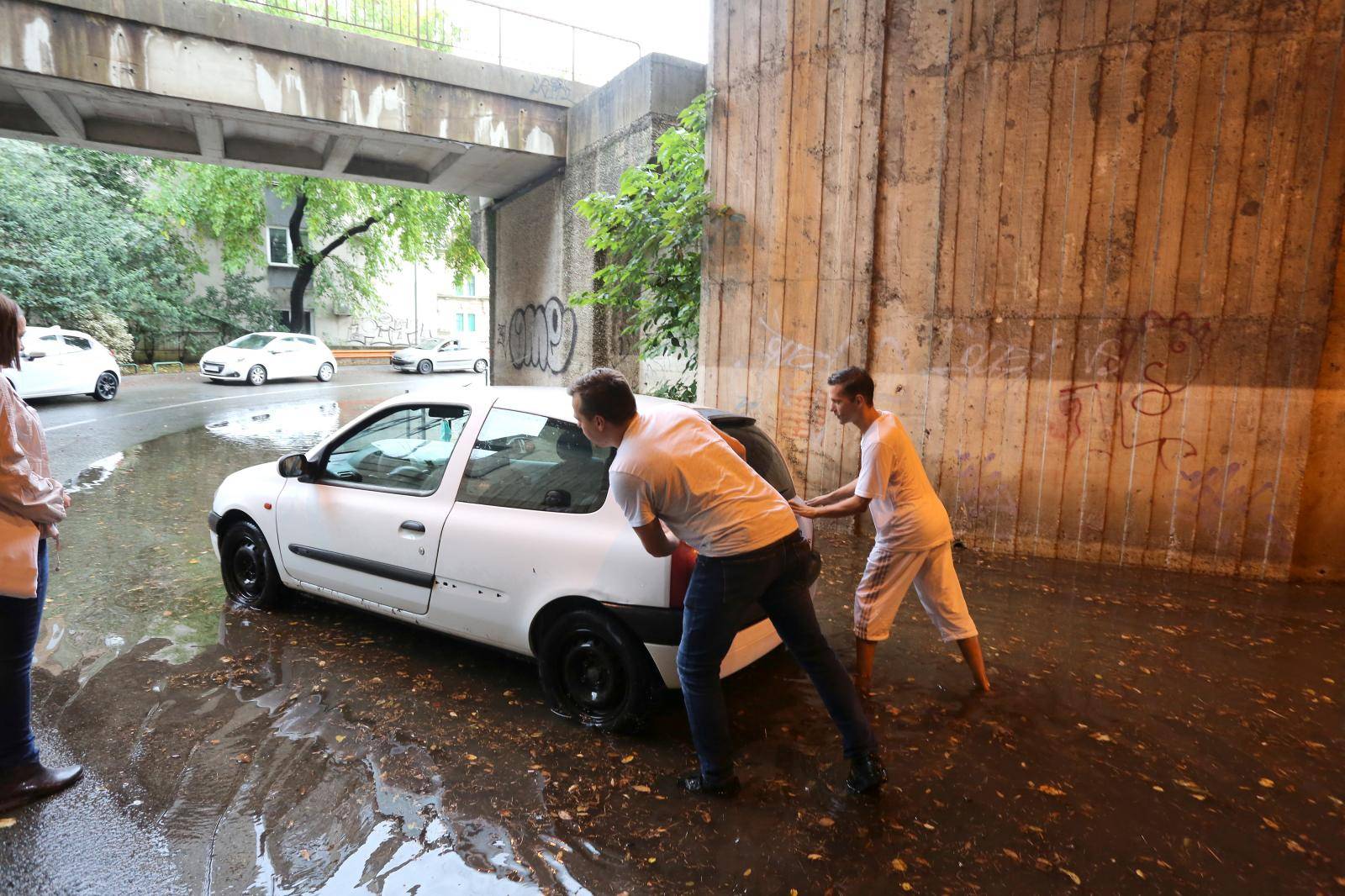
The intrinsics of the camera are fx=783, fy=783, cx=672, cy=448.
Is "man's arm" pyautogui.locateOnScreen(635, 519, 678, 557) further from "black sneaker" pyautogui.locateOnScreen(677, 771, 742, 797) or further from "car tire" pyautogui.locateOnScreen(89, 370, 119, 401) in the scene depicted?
"car tire" pyautogui.locateOnScreen(89, 370, 119, 401)

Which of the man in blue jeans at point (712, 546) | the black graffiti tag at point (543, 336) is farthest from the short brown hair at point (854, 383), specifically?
the black graffiti tag at point (543, 336)

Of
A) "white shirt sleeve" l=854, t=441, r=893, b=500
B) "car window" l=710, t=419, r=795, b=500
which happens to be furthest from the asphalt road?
"white shirt sleeve" l=854, t=441, r=893, b=500

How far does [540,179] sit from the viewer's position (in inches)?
506

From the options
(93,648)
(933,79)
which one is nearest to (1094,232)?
(933,79)

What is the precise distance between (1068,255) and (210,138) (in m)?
12.1

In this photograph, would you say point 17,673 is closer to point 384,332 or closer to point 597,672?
point 597,672

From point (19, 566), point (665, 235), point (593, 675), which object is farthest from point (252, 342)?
point (593, 675)

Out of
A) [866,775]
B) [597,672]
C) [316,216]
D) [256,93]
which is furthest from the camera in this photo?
[316,216]

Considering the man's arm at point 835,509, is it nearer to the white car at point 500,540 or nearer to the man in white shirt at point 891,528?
the man in white shirt at point 891,528

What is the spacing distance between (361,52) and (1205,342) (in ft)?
34.6

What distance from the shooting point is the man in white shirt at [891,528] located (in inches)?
144

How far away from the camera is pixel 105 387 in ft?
52.1

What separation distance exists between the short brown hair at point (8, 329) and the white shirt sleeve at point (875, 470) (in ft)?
11.1

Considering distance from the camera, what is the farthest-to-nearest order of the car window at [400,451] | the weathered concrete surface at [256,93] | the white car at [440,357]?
the white car at [440,357], the weathered concrete surface at [256,93], the car window at [400,451]
